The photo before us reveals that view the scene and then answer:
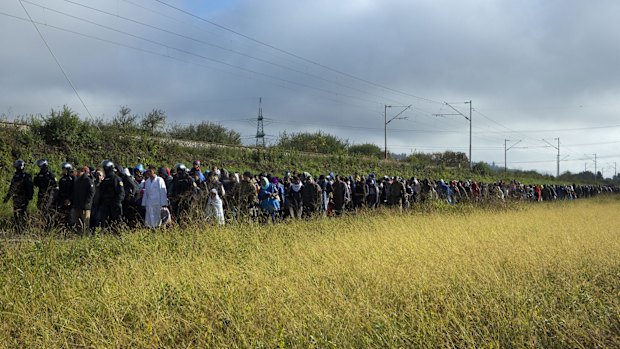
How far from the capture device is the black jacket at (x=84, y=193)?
8.85m

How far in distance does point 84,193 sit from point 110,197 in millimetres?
456

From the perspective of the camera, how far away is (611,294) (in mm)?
4426

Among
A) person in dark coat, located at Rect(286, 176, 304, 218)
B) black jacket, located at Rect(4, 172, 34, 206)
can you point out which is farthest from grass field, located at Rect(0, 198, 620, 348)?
person in dark coat, located at Rect(286, 176, 304, 218)

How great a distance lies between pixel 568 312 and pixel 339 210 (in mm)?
9149

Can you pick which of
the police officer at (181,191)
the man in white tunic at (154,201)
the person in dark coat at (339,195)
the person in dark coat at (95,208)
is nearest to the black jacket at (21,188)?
the person in dark coat at (95,208)

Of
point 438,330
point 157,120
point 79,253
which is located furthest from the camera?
point 157,120

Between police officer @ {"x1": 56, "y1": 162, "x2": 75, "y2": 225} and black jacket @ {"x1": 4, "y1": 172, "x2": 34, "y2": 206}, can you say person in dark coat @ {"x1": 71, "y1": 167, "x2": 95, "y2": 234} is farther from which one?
black jacket @ {"x1": 4, "y1": 172, "x2": 34, "y2": 206}

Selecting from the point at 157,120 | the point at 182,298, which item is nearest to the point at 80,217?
the point at 182,298

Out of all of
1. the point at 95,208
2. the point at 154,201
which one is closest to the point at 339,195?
the point at 154,201

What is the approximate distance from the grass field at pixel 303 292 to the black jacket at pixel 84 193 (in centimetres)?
250

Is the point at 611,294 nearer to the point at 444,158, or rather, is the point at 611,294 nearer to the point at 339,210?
the point at 339,210

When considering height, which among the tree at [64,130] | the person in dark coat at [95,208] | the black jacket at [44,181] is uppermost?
the tree at [64,130]

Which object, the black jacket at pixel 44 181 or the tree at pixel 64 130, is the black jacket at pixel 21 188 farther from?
the tree at pixel 64 130

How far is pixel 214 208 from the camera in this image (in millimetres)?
8414
